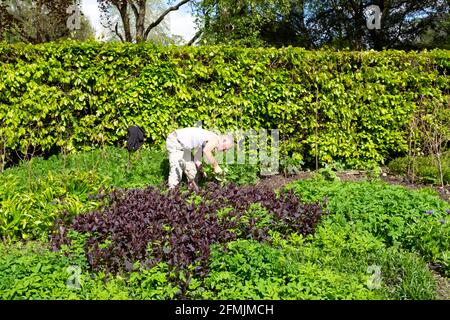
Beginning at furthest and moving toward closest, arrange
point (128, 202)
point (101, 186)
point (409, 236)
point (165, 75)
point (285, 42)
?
point (285, 42) → point (165, 75) → point (101, 186) → point (128, 202) → point (409, 236)

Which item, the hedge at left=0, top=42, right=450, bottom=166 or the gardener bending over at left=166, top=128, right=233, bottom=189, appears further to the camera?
the hedge at left=0, top=42, right=450, bottom=166

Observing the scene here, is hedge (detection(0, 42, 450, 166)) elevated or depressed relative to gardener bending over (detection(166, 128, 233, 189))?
→ elevated

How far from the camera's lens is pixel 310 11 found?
19.8m

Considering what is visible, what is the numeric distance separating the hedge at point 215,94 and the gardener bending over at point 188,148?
1.41 m

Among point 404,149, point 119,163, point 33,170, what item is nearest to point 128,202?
point 119,163

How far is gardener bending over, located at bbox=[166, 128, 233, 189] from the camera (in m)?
6.03

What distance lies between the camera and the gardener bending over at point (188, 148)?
6.03 meters

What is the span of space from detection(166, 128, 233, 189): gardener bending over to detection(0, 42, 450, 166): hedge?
1.41 metres

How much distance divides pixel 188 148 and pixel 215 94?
1905 mm

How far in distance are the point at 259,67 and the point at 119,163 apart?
296 centimetres

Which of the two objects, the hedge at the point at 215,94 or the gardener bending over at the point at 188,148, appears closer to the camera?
the gardener bending over at the point at 188,148

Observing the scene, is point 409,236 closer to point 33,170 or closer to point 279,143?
point 279,143

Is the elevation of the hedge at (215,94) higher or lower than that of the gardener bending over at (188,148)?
higher

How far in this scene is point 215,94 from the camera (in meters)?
7.73
